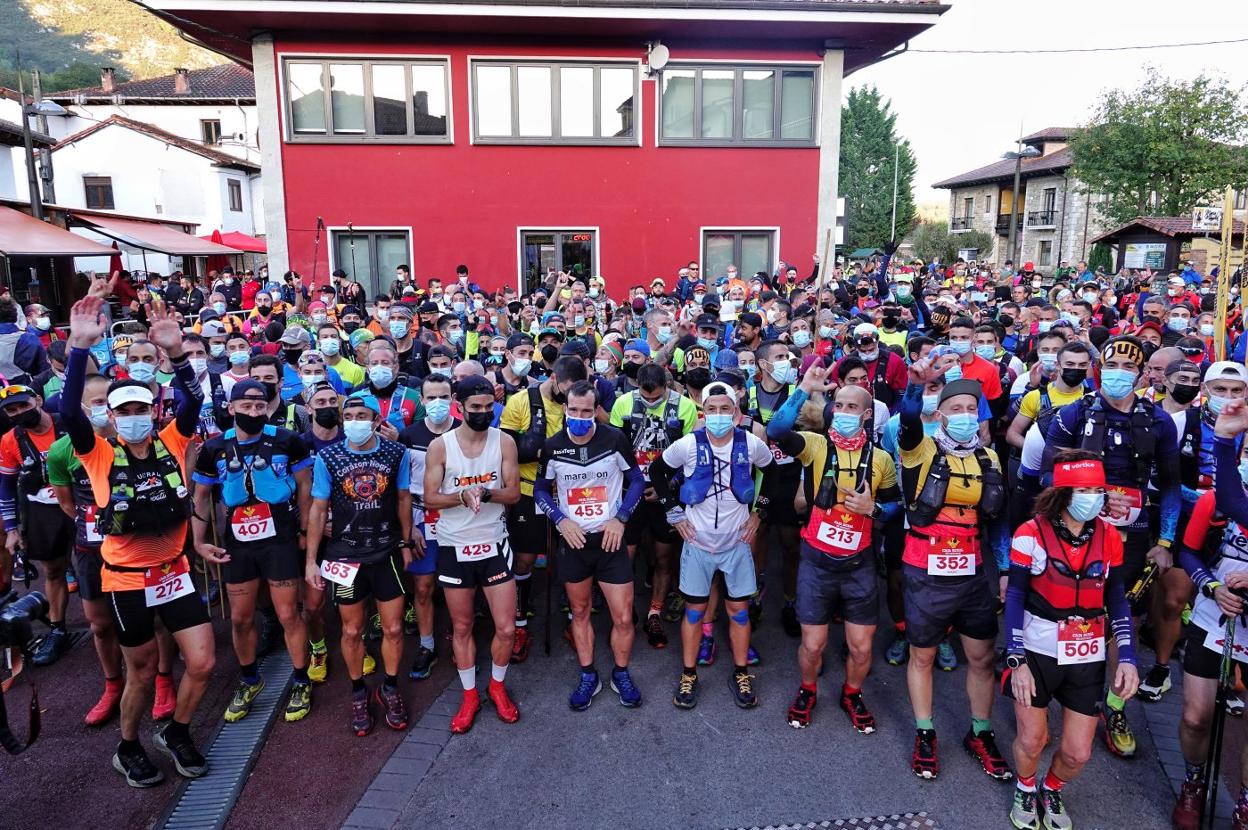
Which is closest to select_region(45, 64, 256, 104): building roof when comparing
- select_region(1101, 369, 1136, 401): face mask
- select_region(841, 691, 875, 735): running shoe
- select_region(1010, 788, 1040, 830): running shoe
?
select_region(841, 691, 875, 735): running shoe

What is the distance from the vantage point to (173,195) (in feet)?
141

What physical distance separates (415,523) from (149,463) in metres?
1.78

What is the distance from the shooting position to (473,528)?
5.18m

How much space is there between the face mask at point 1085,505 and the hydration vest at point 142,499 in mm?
4839

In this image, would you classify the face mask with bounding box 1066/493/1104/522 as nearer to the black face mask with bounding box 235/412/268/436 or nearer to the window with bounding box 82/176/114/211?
the black face mask with bounding box 235/412/268/436

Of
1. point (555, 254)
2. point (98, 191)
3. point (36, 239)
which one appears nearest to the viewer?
point (555, 254)

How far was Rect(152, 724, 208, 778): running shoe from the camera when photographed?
4715 millimetres

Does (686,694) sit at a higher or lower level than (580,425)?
lower

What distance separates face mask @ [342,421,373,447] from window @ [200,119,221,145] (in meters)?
56.7

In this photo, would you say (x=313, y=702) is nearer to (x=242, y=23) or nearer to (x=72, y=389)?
(x=72, y=389)

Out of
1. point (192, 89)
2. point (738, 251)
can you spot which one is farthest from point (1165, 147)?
point (192, 89)

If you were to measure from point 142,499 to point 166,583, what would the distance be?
0.51 m

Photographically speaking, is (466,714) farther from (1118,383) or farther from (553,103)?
(553,103)

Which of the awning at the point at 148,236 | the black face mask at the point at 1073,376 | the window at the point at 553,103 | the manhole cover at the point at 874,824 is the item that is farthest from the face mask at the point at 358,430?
the awning at the point at 148,236
